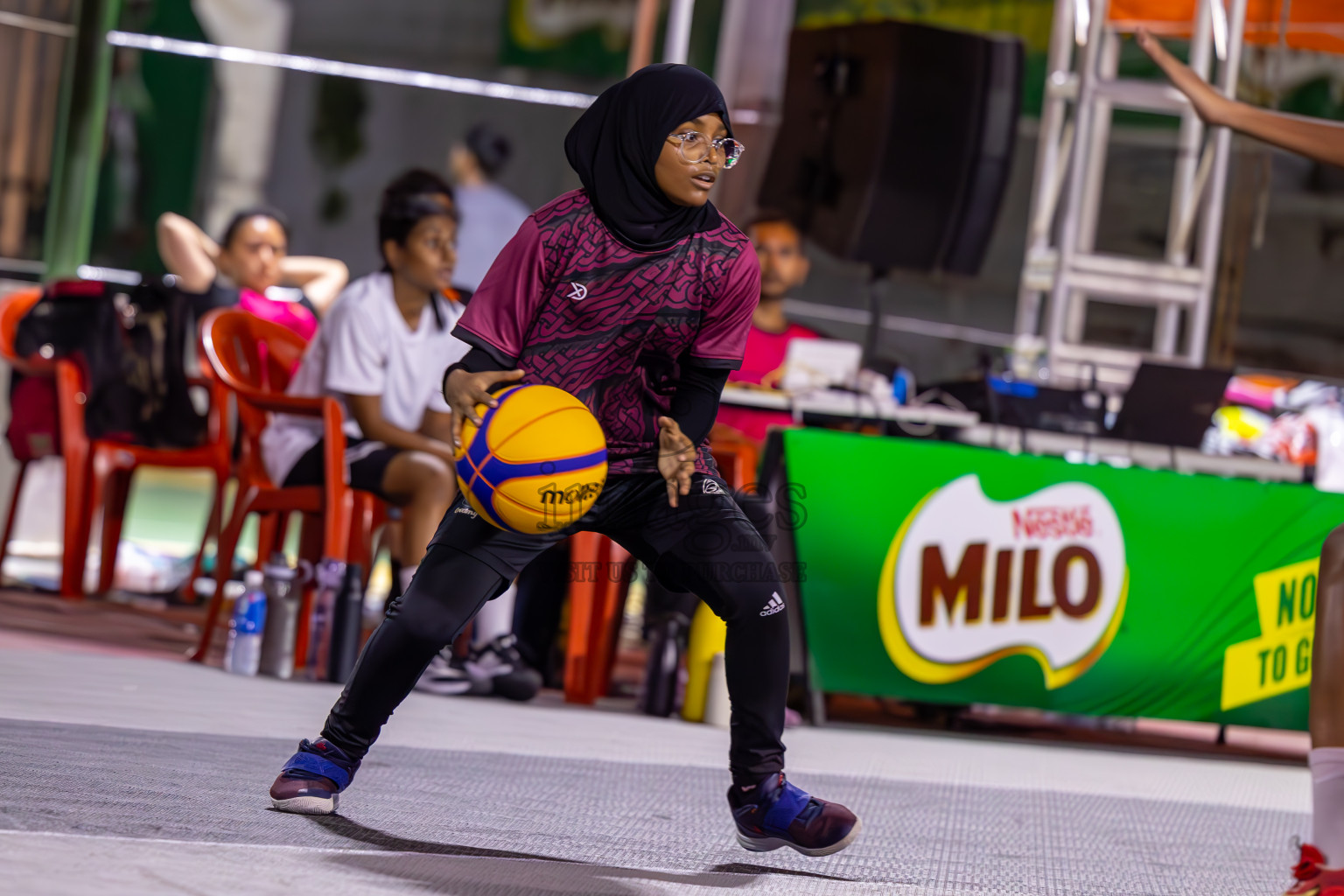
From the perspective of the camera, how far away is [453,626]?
2666mm

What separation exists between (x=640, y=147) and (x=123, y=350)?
15.0 feet

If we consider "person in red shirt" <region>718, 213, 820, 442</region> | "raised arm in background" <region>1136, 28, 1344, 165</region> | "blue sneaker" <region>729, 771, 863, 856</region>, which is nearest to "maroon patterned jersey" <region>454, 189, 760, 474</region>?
"blue sneaker" <region>729, 771, 863, 856</region>

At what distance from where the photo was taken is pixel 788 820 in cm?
268

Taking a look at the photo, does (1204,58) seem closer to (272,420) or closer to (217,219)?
(272,420)

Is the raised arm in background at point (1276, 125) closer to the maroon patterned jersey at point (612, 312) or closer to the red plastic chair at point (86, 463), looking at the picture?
the maroon patterned jersey at point (612, 312)

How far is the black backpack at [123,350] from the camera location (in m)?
6.51

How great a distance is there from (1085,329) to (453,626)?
638 cm

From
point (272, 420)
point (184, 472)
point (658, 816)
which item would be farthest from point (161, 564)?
point (658, 816)

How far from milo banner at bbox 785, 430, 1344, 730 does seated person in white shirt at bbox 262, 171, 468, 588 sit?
47.2 inches

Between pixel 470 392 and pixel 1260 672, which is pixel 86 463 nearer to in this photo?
pixel 470 392

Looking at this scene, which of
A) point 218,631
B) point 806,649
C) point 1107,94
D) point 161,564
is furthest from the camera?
point 161,564

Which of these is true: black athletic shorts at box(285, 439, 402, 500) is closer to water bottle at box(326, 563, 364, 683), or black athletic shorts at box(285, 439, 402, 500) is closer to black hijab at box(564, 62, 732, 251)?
water bottle at box(326, 563, 364, 683)

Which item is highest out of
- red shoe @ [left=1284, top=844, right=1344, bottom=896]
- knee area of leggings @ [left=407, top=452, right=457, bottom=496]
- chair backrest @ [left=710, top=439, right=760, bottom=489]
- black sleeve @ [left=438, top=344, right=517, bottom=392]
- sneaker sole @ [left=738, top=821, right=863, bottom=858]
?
black sleeve @ [left=438, top=344, right=517, bottom=392]

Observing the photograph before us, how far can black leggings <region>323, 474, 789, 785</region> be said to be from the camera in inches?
105
